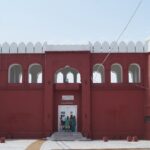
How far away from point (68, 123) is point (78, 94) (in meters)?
2.47

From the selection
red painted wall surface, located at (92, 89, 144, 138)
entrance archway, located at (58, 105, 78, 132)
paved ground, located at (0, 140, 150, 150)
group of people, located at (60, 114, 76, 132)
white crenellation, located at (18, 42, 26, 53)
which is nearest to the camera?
paved ground, located at (0, 140, 150, 150)

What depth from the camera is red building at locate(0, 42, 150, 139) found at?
33.0m

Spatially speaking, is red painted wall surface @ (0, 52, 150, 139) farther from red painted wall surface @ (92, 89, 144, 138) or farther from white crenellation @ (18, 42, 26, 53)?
white crenellation @ (18, 42, 26, 53)

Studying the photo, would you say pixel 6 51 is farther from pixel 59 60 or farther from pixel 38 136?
pixel 38 136

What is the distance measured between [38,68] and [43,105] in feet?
16.4

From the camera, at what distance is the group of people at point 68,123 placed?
3341 centimetres

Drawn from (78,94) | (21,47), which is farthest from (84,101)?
(21,47)

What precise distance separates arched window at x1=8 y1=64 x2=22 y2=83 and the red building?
727mm

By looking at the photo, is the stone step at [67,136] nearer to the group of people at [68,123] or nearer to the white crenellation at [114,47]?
the group of people at [68,123]

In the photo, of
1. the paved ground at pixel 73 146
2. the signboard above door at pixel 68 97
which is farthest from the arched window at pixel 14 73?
the paved ground at pixel 73 146

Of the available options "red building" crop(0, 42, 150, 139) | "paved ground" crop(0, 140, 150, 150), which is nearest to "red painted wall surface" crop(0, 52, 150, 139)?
"red building" crop(0, 42, 150, 139)

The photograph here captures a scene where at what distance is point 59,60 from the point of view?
3372 cm

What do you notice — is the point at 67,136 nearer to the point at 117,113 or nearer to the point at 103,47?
the point at 117,113

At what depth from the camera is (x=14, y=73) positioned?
3722 cm
